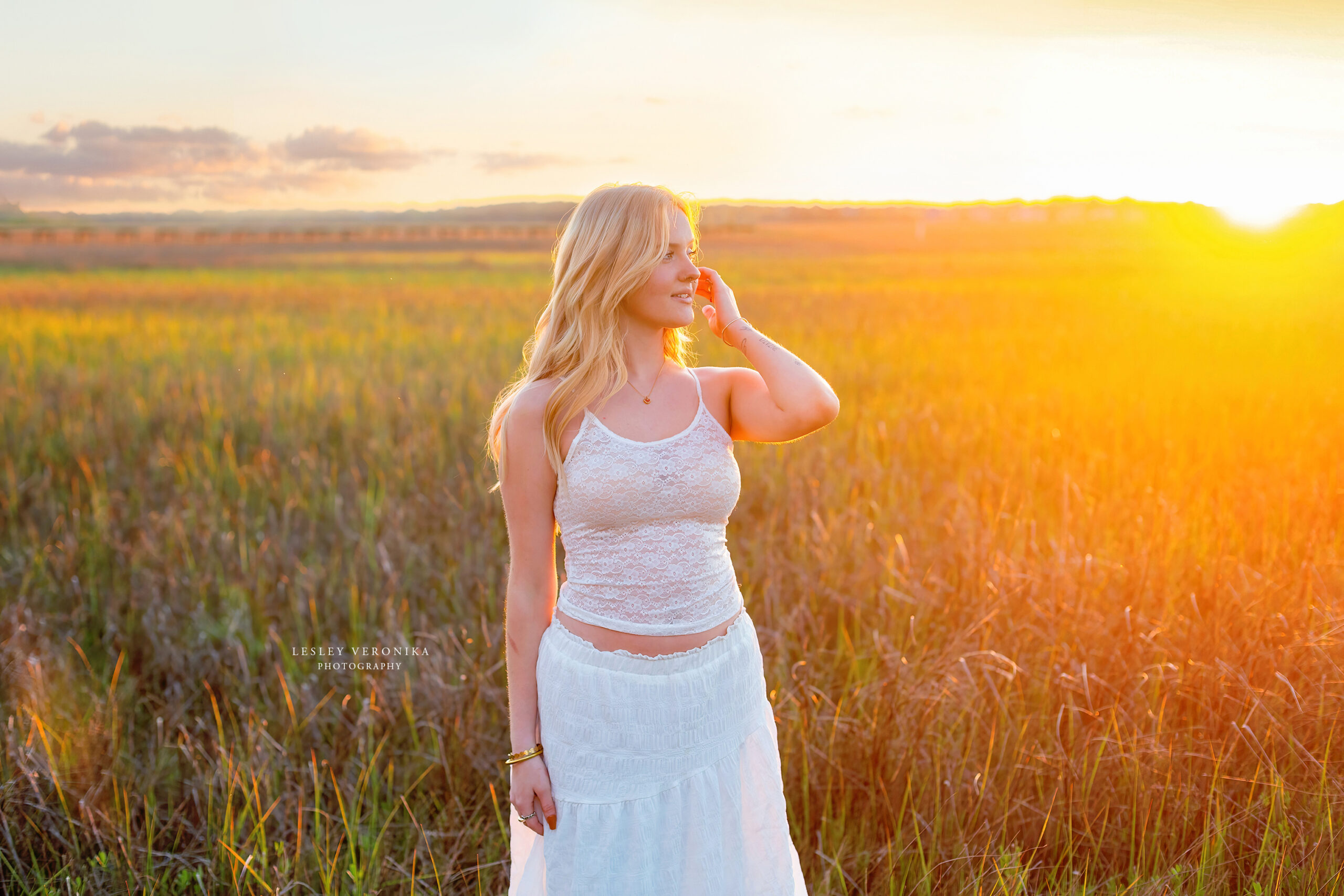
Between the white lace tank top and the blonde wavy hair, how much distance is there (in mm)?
62

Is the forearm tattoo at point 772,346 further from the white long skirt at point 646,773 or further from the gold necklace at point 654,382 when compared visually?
the white long skirt at point 646,773

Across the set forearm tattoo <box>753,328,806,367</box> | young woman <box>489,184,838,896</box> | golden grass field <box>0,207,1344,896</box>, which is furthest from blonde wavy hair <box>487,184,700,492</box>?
golden grass field <box>0,207,1344,896</box>

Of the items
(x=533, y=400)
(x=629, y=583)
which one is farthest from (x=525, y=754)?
(x=533, y=400)

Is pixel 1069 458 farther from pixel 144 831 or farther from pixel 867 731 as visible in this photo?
pixel 144 831

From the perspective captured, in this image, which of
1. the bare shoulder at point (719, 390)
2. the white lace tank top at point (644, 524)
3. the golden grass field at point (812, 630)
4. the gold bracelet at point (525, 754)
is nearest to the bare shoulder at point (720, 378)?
the bare shoulder at point (719, 390)

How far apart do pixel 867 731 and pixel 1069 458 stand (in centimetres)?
339

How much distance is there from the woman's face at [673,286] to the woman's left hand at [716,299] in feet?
0.42

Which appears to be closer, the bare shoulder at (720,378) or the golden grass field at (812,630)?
the bare shoulder at (720,378)

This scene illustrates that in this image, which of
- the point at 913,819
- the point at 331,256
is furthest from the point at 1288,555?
the point at 331,256

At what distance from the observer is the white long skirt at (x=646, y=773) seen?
1735 mm

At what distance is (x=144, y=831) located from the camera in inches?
106

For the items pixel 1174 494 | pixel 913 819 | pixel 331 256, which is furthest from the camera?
pixel 331 256

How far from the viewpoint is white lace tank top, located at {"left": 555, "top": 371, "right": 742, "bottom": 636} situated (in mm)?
1701

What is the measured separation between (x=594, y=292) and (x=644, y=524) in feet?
1.54
